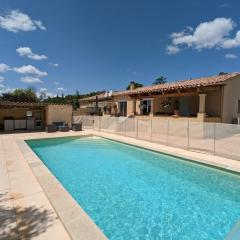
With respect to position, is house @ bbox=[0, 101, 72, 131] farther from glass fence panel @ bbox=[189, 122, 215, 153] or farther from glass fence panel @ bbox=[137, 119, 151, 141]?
glass fence panel @ bbox=[189, 122, 215, 153]

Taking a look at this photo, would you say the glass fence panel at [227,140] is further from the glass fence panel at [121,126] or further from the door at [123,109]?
the door at [123,109]

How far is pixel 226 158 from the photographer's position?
30.2 ft

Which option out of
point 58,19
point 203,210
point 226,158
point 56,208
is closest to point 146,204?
point 203,210

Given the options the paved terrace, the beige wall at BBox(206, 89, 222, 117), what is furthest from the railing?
the paved terrace

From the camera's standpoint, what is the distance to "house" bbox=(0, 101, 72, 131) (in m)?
19.7

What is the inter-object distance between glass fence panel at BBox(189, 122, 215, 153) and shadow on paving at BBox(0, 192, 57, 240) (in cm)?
894

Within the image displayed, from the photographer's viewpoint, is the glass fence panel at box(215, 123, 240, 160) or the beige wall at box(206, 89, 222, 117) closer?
the glass fence panel at box(215, 123, 240, 160)

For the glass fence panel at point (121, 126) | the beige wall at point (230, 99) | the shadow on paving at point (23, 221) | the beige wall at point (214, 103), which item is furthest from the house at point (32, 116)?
the shadow on paving at point (23, 221)

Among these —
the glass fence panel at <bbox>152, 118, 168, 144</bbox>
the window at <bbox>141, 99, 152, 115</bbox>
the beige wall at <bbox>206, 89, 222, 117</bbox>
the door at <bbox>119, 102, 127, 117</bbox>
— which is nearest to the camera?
the glass fence panel at <bbox>152, 118, 168, 144</bbox>

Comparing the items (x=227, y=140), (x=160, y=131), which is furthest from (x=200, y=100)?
(x=227, y=140)

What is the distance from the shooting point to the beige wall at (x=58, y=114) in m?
20.1

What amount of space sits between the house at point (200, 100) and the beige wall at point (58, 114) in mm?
7356

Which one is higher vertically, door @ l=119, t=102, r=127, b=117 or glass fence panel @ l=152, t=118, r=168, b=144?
door @ l=119, t=102, r=127, b=117

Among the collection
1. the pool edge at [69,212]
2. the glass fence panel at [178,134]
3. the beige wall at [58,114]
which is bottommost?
the pool edge at [69,212]
